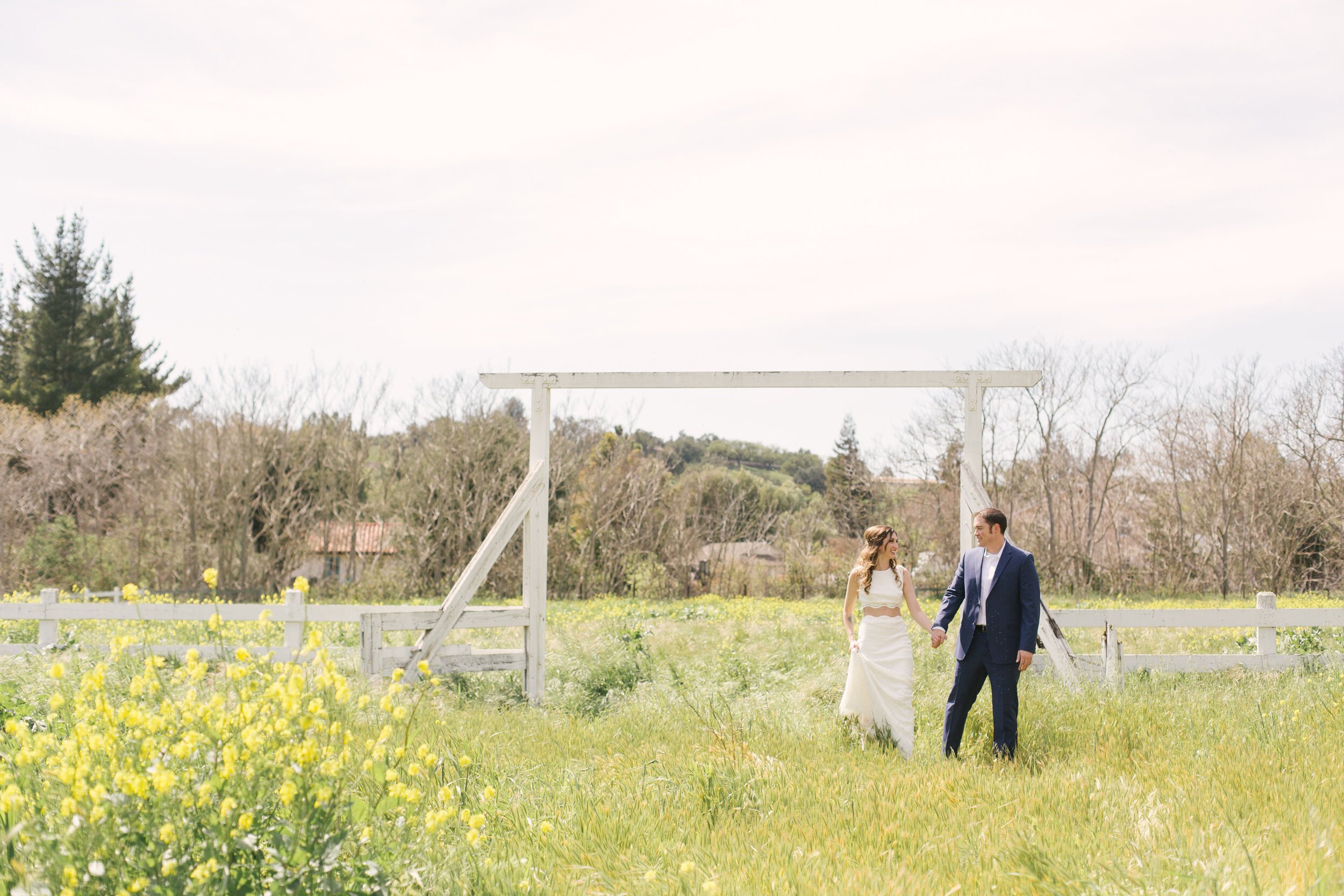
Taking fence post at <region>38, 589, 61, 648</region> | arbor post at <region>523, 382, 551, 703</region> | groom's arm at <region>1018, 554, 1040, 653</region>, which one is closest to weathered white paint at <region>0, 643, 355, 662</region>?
fence post at <region>38, 589, 61, 648</region>

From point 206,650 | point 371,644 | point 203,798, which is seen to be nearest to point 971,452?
point 371,644

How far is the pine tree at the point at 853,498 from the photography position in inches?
989

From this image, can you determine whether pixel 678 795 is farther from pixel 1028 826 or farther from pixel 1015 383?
pixel 1015 383

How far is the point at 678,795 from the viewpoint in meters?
4.62

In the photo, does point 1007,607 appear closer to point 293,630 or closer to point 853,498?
point 293,630

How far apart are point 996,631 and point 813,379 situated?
3.14 metres

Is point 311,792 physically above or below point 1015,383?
below

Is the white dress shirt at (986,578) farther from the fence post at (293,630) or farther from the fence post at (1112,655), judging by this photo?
the fence post at (293,630)

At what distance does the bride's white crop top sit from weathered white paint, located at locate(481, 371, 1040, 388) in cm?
A: 225

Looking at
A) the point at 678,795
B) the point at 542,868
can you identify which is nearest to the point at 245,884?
the point at 542,868

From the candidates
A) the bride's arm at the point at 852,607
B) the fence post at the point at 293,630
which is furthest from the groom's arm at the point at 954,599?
the fence post at the point at 293,630

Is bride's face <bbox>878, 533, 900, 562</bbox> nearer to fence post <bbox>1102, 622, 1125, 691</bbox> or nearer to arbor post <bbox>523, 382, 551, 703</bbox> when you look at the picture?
fence post <bbox>1102, 622, 1125, 691</bbox>

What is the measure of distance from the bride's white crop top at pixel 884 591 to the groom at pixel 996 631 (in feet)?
1.43

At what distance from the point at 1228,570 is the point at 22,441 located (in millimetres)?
30915
